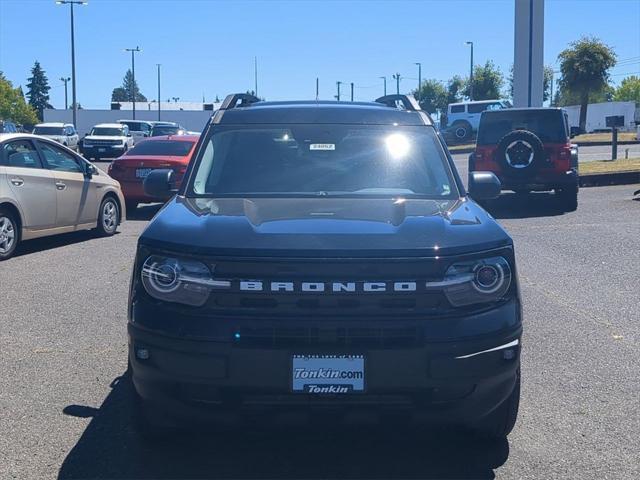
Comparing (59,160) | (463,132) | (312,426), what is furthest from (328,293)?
(463,132)

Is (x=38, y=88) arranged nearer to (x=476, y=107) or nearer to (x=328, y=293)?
(x=476, y=107)

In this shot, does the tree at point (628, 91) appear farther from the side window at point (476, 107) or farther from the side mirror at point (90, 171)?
the side mirror at point (90, 171)

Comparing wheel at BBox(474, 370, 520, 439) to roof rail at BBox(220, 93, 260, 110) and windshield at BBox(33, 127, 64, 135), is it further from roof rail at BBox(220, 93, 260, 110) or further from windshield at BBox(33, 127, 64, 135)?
windshield at BBox(33, 127, 64, 135)

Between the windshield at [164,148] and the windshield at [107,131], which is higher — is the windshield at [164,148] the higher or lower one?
the lower one

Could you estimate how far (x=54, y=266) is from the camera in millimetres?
10203

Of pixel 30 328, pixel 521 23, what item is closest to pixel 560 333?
pixel 30 328

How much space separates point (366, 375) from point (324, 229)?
2.40 ft

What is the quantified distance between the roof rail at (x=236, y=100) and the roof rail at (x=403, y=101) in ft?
3.32

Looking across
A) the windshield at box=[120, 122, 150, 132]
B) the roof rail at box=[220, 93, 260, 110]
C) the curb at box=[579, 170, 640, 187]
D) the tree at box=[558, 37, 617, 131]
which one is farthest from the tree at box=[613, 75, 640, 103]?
the roof rail at box=[220, 93, 260, 110]

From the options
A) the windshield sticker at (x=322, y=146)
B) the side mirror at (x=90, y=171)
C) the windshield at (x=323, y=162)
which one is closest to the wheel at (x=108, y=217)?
the side mirror at (x=90, y=171)

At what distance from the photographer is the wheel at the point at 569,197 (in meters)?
15.6

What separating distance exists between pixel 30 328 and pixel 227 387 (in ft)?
12.9

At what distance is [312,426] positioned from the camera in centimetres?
388

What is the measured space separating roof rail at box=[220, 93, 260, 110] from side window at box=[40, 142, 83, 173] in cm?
571
